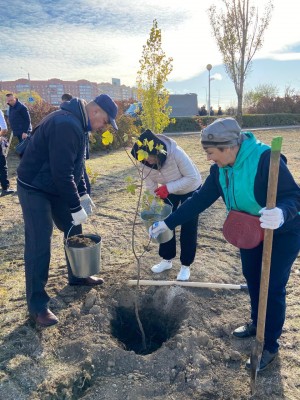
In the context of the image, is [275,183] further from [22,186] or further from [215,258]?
[215,258]

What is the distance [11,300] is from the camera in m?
3.29

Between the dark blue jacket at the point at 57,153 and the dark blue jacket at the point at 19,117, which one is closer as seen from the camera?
the dark blue jacket at the point at 57,153

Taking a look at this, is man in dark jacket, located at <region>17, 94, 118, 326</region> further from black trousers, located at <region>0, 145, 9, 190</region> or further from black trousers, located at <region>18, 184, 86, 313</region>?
black trousers, located at <region>0, 145, 9, 190</region>

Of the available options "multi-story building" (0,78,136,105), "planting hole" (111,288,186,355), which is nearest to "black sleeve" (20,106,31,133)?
"planting hole" (111,288,186,355)

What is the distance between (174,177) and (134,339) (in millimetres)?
1472

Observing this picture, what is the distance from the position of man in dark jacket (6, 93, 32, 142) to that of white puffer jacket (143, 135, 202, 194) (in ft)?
17.5

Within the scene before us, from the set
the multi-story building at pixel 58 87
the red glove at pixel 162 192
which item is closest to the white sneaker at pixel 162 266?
the red glove at pixel 162 192

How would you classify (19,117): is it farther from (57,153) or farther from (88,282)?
(57,153)

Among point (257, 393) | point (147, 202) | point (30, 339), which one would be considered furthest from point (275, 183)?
point (30, 339)

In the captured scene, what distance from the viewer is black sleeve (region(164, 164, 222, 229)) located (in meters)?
2.46

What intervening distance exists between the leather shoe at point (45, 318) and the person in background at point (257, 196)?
4.93 feet

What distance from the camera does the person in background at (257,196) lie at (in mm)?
2059

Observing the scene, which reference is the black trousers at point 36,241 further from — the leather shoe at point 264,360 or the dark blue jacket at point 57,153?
the leather shoe at point 264,360

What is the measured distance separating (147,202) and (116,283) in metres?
0.84
